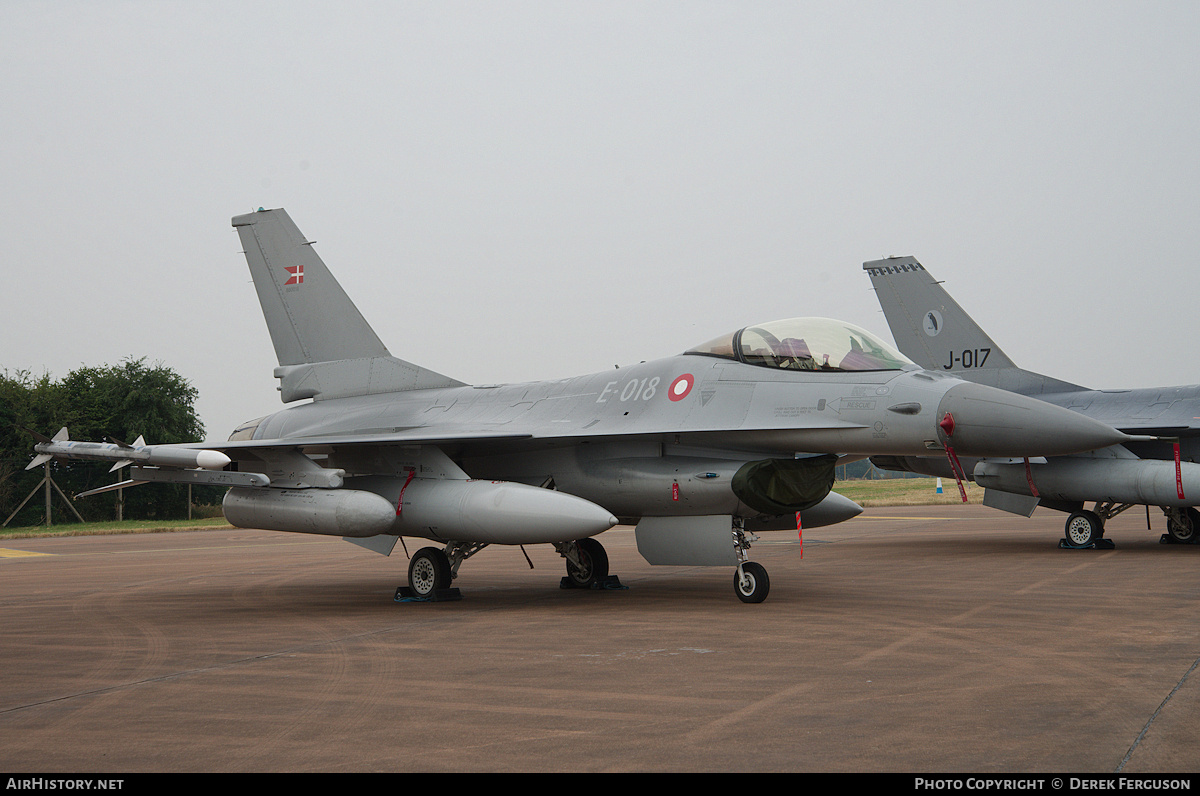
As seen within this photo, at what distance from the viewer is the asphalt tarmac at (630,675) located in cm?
423

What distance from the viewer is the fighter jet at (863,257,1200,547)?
46.2ft

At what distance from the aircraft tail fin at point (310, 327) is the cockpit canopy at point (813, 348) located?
15.0 ft

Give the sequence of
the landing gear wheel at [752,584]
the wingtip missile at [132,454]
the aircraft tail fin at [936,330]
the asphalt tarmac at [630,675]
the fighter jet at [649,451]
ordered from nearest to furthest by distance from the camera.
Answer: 1. the asphalt tarmac at [630,675]
2. the fighter jet at [649,451]
3. the landing gear wheel at [752,584]
4. the wingtip missile at [132,454]
5. the aircraft tail fin at [936,330]

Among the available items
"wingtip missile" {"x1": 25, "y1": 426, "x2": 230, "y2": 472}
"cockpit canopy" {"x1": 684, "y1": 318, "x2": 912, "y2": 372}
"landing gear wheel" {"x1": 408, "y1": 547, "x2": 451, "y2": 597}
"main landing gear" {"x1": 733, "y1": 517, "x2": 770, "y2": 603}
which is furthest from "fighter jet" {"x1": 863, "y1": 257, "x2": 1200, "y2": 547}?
"wingtip missile" {"x1": 25, "y1": 426, "x2": 230, "y2": 472}

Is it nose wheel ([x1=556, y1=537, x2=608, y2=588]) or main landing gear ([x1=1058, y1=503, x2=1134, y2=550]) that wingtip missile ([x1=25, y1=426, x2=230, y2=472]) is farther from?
main landing gear ([x1=1058, y1=503, x2=1134, y2=550])

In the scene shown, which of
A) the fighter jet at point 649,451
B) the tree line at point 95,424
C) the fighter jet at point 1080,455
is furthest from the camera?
the tree line at point 95,424

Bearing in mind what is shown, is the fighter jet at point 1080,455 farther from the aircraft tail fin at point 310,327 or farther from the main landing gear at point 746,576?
the aircraft tail fin at point 310,327

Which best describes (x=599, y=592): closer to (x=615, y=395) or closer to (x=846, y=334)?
(x=615, y=395)

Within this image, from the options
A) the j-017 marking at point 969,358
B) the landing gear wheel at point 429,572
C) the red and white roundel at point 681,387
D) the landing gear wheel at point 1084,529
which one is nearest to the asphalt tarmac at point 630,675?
the landing gear wheel at point 429,572

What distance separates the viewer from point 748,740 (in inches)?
172

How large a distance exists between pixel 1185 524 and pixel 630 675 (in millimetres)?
12942

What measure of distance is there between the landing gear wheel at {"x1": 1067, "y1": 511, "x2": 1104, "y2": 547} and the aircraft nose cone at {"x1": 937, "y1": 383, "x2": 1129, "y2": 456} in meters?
7.00

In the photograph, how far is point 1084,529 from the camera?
14.9 m

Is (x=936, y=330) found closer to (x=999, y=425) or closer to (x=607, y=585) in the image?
(x=607, y=585)
